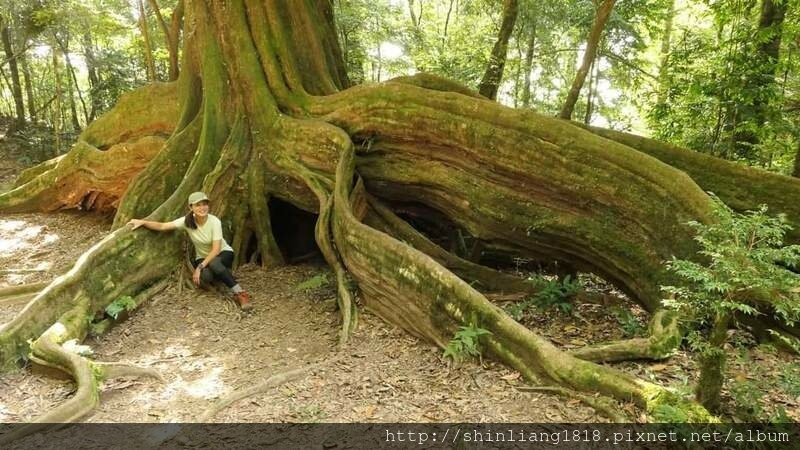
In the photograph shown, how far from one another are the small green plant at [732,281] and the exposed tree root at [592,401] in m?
0.51

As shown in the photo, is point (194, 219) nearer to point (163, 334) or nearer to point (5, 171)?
point (163, 334)

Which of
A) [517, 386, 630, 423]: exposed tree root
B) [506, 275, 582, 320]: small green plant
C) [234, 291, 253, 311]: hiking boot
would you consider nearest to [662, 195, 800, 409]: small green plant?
[517, 386, 630, 423]: exposed tree root

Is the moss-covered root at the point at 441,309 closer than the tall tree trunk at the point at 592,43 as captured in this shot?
Yes

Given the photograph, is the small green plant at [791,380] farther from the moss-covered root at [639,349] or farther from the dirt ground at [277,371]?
the dirt ground at [277,371]

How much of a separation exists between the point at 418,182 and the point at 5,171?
14.1 metres

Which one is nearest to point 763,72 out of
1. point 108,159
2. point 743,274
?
point 743,274

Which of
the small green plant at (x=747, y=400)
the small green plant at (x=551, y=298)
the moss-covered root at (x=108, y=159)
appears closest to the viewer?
the small green plant at (x=747, y=400)

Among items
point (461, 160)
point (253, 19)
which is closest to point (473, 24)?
point (253, 19)

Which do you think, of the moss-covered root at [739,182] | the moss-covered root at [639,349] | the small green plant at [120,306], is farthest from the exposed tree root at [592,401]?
the small green plant at [120,306]

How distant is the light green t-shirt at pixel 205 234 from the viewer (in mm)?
6230

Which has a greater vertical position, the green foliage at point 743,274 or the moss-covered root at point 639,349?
the green foliage at point 743,274

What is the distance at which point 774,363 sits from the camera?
393 cm

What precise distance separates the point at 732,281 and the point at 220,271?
5.26m

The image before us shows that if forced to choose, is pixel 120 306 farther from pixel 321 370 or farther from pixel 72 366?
pixel 321 370
